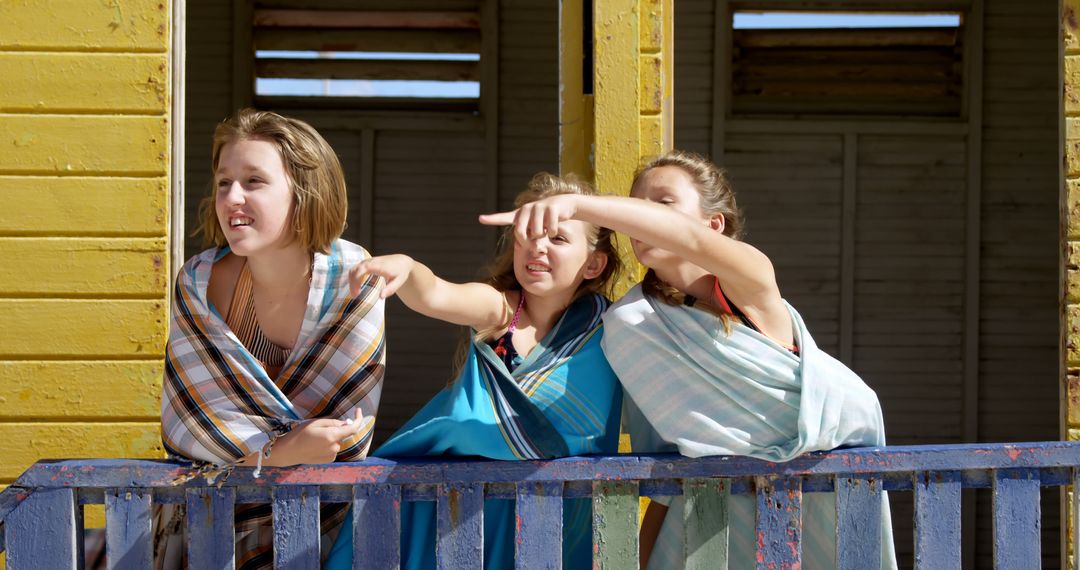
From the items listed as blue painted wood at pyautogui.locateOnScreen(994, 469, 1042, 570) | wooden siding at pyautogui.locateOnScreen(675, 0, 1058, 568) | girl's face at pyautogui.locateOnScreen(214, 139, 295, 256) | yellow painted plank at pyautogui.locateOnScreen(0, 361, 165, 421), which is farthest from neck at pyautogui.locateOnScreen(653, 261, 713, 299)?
wooden siding at pyautogui.locateOnScreen(675, 0, 1058, 568)

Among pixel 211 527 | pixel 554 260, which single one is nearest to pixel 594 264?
pixel 554 260

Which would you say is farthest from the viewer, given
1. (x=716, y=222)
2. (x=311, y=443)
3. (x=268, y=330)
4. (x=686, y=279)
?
(x=716, y=222)

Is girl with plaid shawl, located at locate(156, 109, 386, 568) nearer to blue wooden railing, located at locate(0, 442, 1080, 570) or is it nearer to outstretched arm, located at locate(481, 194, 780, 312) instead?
blue wooden railing, located at locate(0, 442, 1080, 570)

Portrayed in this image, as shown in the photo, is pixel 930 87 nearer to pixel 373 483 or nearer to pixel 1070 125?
pixel 1070 125

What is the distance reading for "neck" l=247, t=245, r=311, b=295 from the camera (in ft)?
7.91

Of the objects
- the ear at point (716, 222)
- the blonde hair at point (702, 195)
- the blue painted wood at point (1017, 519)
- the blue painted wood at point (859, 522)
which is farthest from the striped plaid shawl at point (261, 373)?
the blue painted wood at point (1017, 519)

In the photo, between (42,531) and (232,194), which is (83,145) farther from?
(42,531)

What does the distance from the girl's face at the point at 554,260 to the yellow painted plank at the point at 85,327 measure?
1.36 metres

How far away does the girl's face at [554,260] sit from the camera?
2584 millimetres

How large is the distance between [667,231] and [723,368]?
1.23ft

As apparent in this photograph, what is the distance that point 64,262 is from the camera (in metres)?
3.29

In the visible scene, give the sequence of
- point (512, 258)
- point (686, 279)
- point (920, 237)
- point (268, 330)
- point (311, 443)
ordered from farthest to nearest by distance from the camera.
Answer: point (920, 237)
point (512, 258)
point (686, 279)
point (268, 330)
point (311, 443)

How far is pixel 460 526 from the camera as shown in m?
2.27

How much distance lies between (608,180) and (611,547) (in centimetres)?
140
